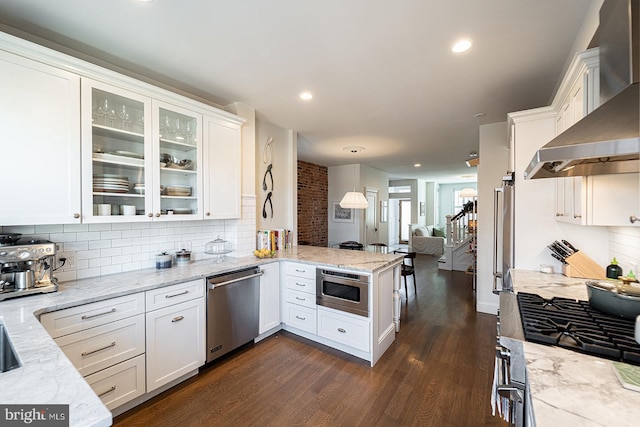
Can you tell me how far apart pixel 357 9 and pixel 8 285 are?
109 inches

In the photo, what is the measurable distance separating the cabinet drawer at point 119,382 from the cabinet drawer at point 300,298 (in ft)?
4.77

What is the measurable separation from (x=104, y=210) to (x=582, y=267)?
3.69 meters

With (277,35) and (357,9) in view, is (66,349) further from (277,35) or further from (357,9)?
(357,9)

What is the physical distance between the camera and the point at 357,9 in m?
1.64

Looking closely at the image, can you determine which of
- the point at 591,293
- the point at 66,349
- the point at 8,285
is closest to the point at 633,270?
the point at 591,293

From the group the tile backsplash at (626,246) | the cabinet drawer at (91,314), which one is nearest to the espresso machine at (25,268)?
the cabinet drawer at (91,314)

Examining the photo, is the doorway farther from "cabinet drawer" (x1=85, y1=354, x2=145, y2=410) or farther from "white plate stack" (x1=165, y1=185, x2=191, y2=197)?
"cabinet drawer" (x1=85, y1=354, x2=145, y2=410)

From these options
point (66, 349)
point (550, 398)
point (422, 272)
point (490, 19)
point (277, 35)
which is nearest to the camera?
point (550, 398)

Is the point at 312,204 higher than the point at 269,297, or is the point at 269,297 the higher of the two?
the point at 312,204

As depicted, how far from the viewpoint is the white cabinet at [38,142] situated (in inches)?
63.4

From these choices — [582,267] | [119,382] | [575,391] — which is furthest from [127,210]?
[582,267]

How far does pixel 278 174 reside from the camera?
391cm

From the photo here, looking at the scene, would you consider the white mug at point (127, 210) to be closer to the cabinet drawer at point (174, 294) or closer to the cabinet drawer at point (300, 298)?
the cabinet drawer at point (174, 294)

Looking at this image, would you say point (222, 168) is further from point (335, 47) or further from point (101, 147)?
point (335, 47)
